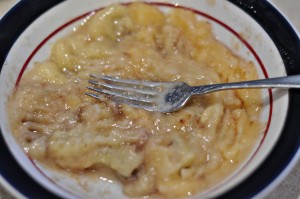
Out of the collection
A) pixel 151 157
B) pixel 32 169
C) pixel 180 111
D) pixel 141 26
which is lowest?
pixel 32 169

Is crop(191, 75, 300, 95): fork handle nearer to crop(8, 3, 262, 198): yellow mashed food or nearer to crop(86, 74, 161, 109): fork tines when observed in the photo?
crop(8, 3, 262, 198): yellow mashed food

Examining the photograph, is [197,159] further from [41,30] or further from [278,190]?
[41,30]

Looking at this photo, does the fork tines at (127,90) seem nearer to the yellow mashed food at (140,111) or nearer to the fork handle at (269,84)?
the yellow mashed food at (140,111)

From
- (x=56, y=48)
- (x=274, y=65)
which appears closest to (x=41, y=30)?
(x=56, y=48)

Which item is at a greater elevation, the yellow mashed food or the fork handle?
the fork handle

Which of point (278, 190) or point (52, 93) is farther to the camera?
point (52, 93)

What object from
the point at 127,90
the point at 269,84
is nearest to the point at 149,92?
the point at 127,90

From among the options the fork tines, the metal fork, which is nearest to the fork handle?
the metal fork
